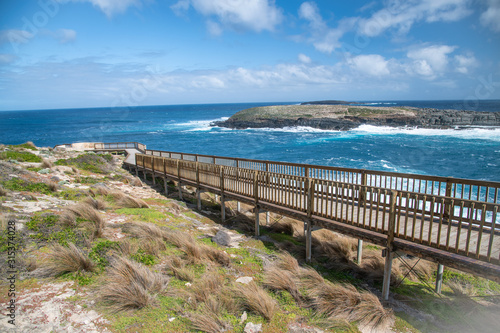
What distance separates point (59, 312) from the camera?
5.01 metres

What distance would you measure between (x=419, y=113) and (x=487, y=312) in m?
82.3

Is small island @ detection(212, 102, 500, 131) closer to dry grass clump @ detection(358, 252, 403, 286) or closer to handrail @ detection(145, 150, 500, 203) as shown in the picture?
handrail @ detection(145, 150, 500, 203)

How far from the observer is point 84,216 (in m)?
8.85

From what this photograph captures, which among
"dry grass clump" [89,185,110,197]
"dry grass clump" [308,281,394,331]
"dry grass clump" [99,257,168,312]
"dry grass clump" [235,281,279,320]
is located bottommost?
"dry grass clump" [308,281,394,331]

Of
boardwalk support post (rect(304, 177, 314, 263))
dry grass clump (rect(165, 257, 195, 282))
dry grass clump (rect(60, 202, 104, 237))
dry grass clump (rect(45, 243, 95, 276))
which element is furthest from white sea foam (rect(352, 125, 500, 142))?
dry grass clump (rect(45, 243, 95, 276))

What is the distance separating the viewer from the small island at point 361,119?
6756 centimetres

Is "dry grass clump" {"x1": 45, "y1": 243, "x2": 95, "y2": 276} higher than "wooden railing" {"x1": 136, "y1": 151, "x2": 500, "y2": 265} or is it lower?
lower

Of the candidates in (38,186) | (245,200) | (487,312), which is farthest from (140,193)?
(487,312)

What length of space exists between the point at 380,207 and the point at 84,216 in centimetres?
881

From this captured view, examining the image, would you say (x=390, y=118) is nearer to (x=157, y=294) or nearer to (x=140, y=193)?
(x=140, y=193)

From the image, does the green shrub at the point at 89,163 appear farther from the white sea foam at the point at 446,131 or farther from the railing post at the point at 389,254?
the white sea foam at the point at 446,131

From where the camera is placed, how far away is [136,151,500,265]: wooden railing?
19.9ft

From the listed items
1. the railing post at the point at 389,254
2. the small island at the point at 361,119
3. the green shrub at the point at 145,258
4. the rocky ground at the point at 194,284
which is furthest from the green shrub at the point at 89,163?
the small island at the point at 361,119

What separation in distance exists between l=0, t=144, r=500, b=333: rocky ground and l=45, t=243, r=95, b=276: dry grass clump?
0.02 metres
